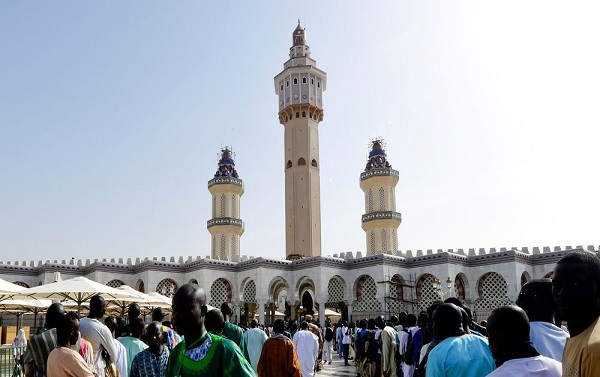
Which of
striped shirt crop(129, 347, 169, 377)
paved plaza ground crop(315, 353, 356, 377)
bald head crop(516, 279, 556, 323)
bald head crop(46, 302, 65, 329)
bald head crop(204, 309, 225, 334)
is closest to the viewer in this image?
bald head crop(516, 279, 556, 323)

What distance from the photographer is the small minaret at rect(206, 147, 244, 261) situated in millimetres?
41000

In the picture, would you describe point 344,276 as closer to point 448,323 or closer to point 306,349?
point 306,349

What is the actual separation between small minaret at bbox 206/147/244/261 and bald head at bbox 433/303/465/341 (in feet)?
121

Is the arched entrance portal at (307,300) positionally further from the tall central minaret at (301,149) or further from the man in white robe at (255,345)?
the man in white robe at (255,345)

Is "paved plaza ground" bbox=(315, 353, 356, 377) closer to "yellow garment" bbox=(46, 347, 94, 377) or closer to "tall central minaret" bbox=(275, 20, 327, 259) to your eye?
"yellow garment" bbox=(46, 347, 94, 377)

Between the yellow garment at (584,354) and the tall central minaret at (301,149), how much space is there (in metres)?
36.1

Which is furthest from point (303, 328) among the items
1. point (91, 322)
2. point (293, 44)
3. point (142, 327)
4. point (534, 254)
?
point (293, 44)

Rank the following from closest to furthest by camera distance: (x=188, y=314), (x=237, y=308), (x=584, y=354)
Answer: (x=584, y=354), (x=188, y=314), (x=237, y=308)

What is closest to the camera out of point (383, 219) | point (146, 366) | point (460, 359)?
point (460, 359)

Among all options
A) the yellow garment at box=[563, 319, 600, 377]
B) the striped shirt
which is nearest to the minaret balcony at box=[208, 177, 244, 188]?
the striped shirt

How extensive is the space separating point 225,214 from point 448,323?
38.2 meters

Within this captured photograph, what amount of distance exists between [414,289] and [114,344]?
27.9 m

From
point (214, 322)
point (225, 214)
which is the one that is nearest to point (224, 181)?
point (225, 214)

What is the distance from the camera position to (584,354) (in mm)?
1955
